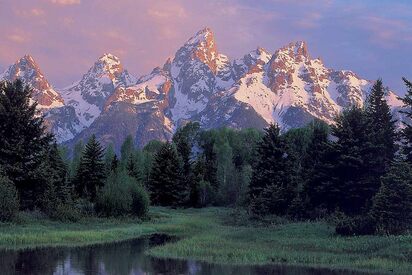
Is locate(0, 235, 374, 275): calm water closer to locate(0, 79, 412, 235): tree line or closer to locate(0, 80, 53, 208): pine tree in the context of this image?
locate(0, 79, 412, 235): tree line

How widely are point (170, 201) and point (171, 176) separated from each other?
347cm

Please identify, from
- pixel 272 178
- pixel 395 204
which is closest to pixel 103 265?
pixel 395 204

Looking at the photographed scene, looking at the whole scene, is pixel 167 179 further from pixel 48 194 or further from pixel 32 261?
pixel 32 261

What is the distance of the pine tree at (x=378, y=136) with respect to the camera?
5731cm

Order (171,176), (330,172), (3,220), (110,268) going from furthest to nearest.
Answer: (171,176) → (330,172) → (3,220) → (110,268)

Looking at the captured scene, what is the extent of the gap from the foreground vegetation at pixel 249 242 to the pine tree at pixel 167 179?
26437 millimetres

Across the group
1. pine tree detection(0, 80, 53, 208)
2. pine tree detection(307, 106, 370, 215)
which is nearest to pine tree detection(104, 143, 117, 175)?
pine tree detection(0, 80, 53, 208)

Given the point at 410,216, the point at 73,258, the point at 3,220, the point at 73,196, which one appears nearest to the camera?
the point at 73,258

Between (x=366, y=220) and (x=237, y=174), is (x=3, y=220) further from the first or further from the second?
(x=237, y=174)

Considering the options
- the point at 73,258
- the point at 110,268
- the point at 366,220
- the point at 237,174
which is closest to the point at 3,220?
the point at 73,258

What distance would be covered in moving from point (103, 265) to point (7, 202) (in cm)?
1808

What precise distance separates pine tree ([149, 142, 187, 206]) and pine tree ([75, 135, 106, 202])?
883 centimetres

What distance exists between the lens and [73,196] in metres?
67.1

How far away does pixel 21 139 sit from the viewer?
5872cm
